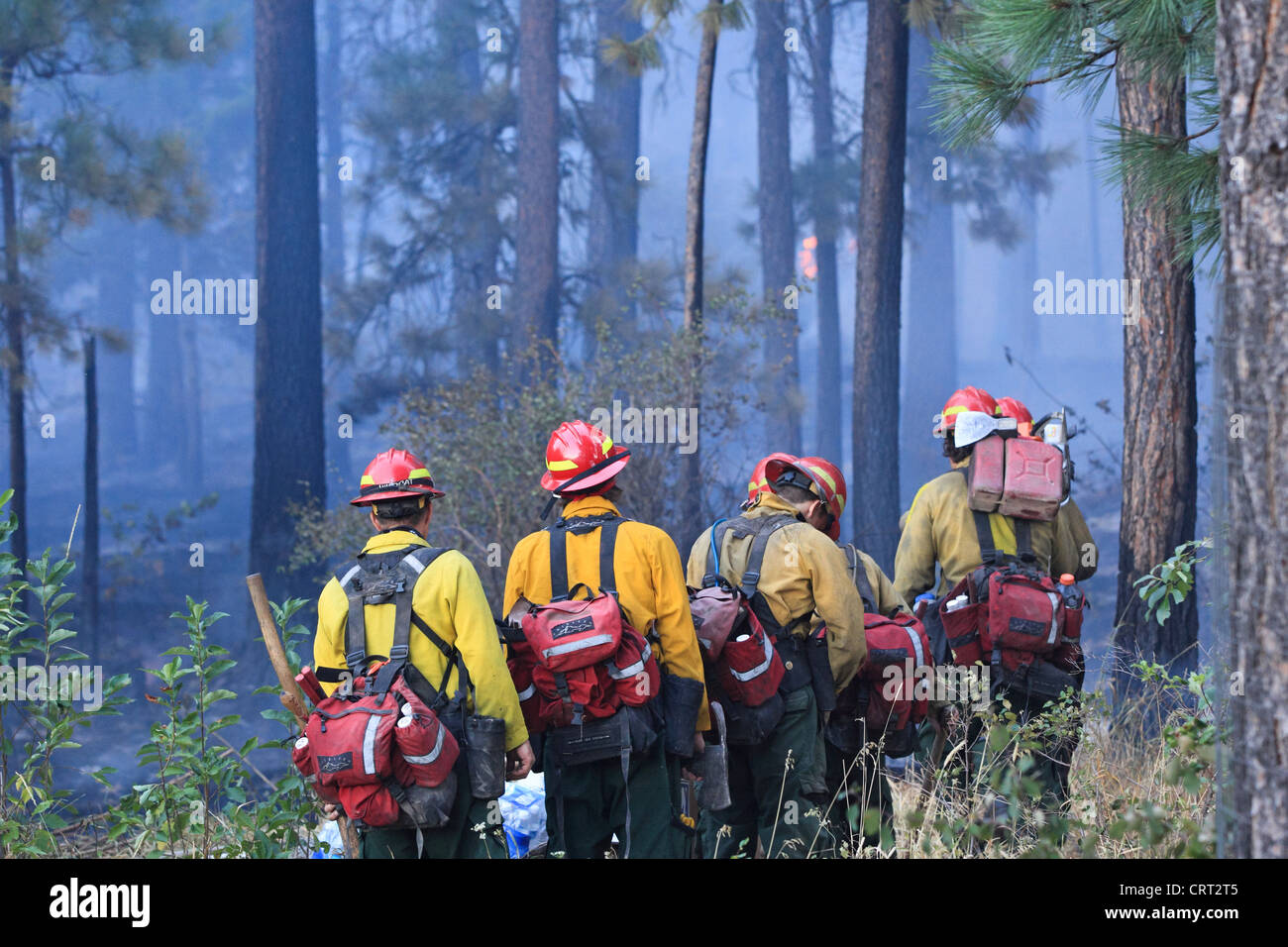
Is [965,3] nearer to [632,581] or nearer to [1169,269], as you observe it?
[1169,269]

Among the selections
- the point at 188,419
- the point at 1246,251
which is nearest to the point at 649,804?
the point at 1246,251

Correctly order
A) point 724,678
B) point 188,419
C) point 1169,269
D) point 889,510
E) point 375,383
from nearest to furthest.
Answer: point 724,678, point 1169,269, point 889,510, point 375,383, point 188,419

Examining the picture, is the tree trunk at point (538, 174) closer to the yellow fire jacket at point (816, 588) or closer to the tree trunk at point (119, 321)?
the yellow fire jacket at point (816, 588)

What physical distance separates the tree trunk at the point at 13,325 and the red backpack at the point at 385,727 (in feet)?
34.3

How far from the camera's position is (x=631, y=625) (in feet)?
13.1

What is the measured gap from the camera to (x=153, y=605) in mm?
17062

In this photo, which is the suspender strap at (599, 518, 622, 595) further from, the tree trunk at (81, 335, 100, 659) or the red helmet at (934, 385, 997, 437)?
the tree trunk at (81, 335, 100, 659)

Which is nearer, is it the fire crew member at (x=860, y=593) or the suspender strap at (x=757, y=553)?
the suspender strap at (x=757, y=553)

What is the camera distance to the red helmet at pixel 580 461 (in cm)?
416

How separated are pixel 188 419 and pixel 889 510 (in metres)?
21.2

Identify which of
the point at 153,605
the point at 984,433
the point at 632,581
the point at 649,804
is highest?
the point at 984,433

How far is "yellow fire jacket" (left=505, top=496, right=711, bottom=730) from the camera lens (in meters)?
4.04

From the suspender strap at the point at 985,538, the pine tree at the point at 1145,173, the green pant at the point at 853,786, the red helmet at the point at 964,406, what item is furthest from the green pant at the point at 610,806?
the pine tree at the point at 1145,173

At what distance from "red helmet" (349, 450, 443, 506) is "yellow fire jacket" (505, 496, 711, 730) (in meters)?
0.44
